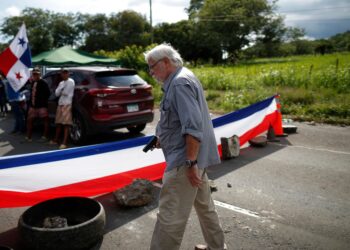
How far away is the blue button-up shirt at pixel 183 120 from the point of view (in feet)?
8.02

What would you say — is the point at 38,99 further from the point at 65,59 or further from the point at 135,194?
the point at 65,59

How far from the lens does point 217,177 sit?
18.2 ft

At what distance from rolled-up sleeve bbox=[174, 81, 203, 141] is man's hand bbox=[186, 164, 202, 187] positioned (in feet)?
0.79

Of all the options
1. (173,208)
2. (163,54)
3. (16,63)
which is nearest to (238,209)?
(173,208)

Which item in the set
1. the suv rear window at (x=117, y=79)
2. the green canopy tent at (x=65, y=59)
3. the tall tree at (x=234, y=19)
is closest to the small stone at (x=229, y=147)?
the suv rear window at (x=117, y=79)

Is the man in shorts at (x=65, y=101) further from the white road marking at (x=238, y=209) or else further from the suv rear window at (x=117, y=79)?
the white road marking at (x=238, y=209)

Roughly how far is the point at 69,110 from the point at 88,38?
7239 centimetres

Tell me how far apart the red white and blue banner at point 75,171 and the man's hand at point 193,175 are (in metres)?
2.08

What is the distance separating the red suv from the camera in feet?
25.0

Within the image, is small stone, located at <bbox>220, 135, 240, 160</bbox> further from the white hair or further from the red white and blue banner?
the white hair

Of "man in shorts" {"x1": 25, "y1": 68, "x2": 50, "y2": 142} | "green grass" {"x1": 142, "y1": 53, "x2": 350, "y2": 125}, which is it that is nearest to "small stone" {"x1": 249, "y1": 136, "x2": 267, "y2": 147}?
"green grass" {"x1": 142, "y1": 53, "x2": 350, "y2": 125}

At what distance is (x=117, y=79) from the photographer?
26.6ft

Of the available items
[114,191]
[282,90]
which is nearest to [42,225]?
[114,191]

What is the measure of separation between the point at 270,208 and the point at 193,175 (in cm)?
222
